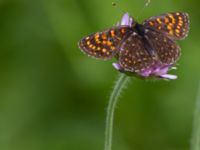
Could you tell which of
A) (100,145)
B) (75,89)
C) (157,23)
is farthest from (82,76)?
(157,23)

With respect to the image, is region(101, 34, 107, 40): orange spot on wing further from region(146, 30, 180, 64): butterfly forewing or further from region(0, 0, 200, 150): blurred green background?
region(0, 0, 200, 150): blurred green background

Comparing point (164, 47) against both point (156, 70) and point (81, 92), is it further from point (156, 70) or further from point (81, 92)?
point (81, 92)


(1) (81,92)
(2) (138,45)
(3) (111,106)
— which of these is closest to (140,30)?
(2) (138,45)

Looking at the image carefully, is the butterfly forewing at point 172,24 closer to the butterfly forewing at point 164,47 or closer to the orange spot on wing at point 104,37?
the butterfly forewing at point 164,47

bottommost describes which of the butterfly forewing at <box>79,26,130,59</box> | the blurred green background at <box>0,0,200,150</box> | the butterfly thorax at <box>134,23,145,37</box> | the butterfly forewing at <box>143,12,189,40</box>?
the blurred green background at <box>0,0,200,150</box>

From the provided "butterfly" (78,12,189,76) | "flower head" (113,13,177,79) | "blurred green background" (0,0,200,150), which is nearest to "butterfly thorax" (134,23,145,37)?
"butterfly" (78,12,189,76)

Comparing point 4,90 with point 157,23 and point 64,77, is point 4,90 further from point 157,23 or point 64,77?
point 157,23

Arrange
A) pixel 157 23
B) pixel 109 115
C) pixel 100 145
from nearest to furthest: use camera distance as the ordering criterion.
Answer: pixel 109 115
pixel 157 23
pixel 100 145
